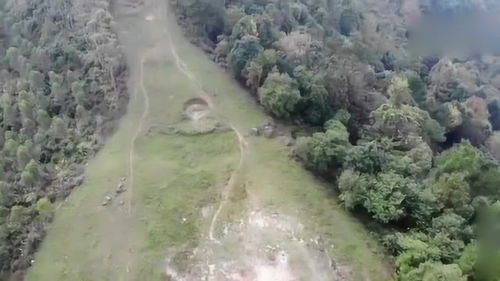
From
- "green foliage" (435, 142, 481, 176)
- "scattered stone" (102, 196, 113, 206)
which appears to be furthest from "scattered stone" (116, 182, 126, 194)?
"green foliage" (435, 142, 481, 176)

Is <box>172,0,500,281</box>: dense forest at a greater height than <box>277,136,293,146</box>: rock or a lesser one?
greater

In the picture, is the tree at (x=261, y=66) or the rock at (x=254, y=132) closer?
the rock at (x=254, y=132)

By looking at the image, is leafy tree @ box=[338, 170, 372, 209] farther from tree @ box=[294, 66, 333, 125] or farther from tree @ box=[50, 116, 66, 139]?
tree @ box=[50, 116, 66, 139]

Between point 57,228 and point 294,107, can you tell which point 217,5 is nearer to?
point 294,107

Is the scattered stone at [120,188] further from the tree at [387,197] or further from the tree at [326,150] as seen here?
the tree at [387,197]

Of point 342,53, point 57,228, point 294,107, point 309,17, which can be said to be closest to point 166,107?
point 294,107

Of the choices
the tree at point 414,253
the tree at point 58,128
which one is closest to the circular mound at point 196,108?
the tree at point 58,128
